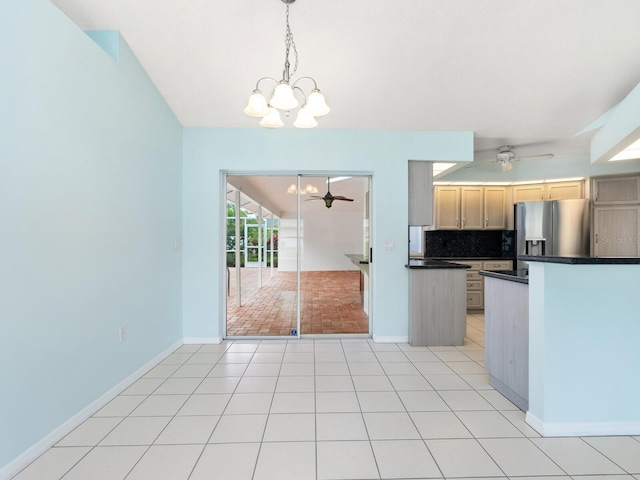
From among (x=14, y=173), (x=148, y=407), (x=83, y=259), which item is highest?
(x=14, y=173)

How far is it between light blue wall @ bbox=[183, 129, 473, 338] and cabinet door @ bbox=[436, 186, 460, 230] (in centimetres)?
156

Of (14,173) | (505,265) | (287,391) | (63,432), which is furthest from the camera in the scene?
(505,265)

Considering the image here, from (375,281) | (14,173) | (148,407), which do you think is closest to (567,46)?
(375,281)

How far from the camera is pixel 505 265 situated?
5.23 meters

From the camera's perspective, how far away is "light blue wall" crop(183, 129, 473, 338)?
374cm

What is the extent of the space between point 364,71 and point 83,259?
2.77 metres

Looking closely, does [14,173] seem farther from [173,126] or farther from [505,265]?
[505,265]

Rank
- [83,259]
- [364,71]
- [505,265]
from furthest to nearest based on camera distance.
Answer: [505,265], [364,71], [83,259]

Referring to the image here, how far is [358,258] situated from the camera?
4.28 m

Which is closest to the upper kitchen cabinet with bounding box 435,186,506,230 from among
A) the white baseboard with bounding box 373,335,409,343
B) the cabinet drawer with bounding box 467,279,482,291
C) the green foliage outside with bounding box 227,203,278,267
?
the cabinet drawer with bounding box 467,279,482,291

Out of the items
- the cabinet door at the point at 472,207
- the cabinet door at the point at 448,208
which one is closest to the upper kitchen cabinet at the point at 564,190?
the cabinet door at the point at 472,207

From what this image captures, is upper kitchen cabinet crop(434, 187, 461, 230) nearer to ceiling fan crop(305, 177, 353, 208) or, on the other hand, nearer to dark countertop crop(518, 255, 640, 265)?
ceiling fan crop(305, 177, 353, 208)

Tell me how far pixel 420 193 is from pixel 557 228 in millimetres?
2570

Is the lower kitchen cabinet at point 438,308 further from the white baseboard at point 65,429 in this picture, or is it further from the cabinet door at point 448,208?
the white baseboard at point 65,429
